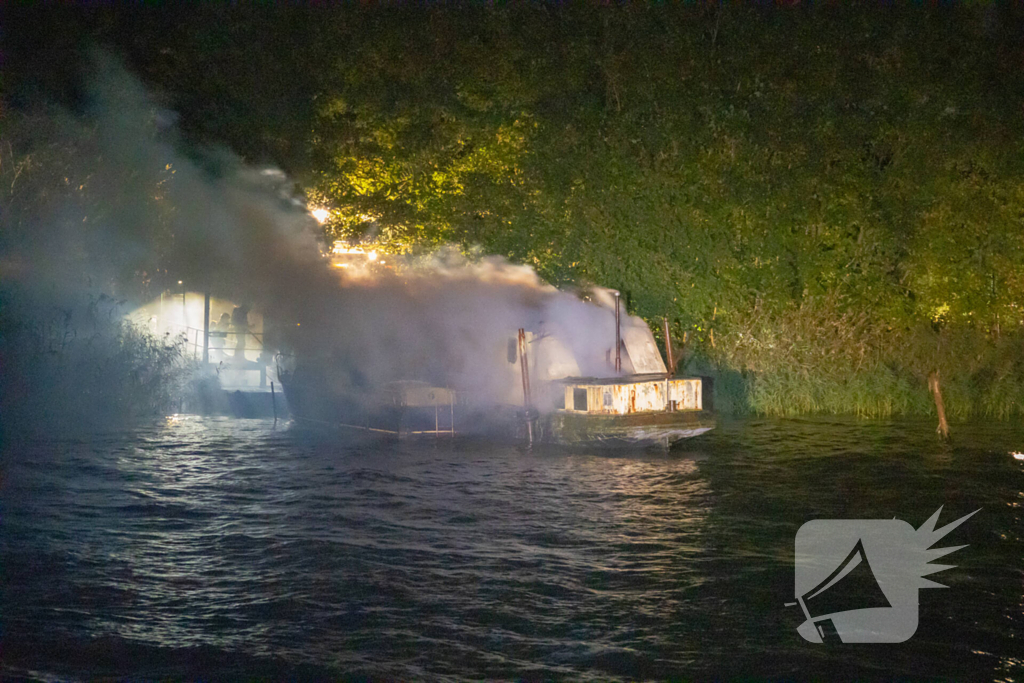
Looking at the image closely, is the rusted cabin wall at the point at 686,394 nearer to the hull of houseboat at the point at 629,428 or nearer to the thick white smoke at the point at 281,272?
the hull of houseboat at the point at 629,428

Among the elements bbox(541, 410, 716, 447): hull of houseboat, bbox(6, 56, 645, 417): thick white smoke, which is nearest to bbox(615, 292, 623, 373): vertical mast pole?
bbox(6, 56, 645, 417): thick white smoke

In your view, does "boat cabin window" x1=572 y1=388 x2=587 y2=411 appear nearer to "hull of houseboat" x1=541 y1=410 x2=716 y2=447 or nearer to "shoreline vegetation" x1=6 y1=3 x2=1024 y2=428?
"hull of houseboat" x1=541 y1=410 x2=716 y2=447

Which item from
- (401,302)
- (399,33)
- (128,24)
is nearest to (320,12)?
(399,33)

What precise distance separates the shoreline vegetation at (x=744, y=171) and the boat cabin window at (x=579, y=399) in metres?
7.48

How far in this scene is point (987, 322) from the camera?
76.9 ft

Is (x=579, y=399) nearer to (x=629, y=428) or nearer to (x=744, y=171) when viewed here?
(x=629, y=428)

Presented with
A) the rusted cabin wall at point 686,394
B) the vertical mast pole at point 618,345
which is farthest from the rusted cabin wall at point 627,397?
the vertical mast pole at point 618,345

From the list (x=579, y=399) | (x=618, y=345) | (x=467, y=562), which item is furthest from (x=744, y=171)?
(x=467, y=562)

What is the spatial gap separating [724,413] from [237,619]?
16893mm

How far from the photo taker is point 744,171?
76.8 feet

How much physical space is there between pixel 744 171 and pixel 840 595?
15.9 meters

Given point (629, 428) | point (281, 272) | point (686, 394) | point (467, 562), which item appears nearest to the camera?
point (467, 562)

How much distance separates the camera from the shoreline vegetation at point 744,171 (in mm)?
23219

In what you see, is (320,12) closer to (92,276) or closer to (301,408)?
(92,276)
